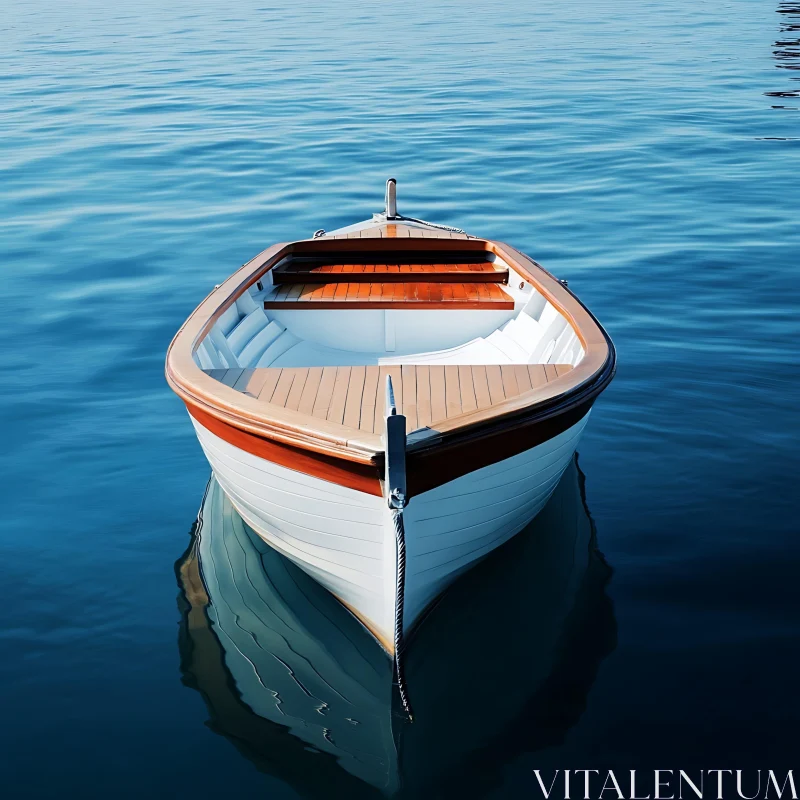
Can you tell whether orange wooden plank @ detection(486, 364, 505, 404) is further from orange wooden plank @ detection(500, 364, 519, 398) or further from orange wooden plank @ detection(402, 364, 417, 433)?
orange wooden plank @ detection(402, 364, 417, 433)

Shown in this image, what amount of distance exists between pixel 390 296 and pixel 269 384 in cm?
260

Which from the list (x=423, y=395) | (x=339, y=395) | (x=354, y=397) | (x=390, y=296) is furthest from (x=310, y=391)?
(x=390, y=296)

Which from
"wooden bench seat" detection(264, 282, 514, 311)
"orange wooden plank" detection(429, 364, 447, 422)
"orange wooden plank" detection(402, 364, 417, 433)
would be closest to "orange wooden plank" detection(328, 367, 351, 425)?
"orange wooden plank" detection(402, 364, 417, 433)

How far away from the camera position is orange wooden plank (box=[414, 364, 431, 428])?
16.9 ft

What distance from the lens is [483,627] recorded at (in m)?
5.60

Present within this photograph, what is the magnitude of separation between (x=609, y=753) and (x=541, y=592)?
1423 mm

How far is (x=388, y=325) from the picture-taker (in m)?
7.98

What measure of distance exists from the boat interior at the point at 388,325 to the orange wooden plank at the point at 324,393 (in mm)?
19

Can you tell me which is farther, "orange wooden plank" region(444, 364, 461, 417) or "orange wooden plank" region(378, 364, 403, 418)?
"orange wooden plank" region(378, 364, 403, 418)

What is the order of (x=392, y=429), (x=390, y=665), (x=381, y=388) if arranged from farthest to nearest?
1. (x=381, y=388)
2. (x=390, y=665)
3. (x=392, y=429)

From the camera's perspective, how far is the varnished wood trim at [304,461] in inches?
179

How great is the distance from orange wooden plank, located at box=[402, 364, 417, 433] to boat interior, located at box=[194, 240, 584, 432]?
2cm

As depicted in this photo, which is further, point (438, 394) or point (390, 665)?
Result: point (438, 394)

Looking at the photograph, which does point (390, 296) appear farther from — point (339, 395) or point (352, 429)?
point (352, 429)
